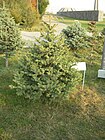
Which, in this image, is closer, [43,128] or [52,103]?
[43,128]

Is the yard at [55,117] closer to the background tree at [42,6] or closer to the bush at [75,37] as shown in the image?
the bush at [75,37]

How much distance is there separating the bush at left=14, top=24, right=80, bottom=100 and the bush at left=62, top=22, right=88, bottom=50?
4.69 meters

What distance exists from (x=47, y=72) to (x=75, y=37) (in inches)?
203

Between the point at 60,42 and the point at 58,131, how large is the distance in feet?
6.08

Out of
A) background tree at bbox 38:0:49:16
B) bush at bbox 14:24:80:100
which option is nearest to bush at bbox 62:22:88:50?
bush at bbox 14:24:80:100

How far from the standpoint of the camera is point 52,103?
536cm

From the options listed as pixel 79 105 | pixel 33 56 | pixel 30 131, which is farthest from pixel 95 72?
pixel 30 131

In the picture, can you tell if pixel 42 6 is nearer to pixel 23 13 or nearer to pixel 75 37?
pixel 23 13

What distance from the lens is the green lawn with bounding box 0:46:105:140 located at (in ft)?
14.4

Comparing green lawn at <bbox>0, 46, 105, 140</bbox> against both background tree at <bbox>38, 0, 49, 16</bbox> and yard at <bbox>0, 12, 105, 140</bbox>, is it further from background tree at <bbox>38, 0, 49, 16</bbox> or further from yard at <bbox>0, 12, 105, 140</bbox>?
background tree at <bbox>38, 0, 49, 16</bbox>

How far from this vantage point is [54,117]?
491cm

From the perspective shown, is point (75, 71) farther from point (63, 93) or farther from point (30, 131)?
point (30, 131)

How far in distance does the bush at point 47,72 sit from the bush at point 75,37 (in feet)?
15.4

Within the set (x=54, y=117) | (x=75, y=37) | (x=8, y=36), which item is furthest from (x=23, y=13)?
(x=54, y=117)
